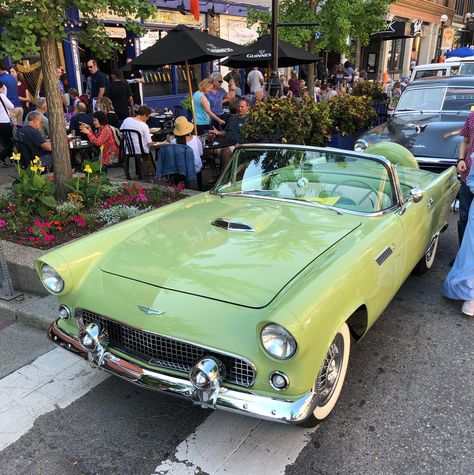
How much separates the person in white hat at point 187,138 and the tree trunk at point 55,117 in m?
1.70

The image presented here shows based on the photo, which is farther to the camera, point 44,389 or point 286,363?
point 44,389

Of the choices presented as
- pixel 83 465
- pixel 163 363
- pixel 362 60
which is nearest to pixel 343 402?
pixel 163 363

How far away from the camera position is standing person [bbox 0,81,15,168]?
8.82 metres

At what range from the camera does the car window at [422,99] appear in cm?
866

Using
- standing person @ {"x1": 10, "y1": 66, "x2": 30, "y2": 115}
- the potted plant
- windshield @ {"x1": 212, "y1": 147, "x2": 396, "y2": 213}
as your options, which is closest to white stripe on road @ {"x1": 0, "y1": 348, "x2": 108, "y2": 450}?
windshield @ {"x1": 212, "y1": 147, "x2": 396, "y2": 213}

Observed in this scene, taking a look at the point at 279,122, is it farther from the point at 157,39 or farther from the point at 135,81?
the point at 157,39

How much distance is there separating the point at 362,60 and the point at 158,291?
106 feet

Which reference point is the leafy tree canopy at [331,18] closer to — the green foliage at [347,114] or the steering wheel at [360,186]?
the green foliage at [347,114]

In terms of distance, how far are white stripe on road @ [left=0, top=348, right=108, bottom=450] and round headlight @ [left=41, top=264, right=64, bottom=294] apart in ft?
2.44

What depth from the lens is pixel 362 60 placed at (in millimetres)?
31344

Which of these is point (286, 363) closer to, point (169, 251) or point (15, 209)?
point (169, 251)

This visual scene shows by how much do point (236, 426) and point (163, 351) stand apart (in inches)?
27.0

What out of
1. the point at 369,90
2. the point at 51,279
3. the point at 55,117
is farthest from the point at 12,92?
the point at 51,279

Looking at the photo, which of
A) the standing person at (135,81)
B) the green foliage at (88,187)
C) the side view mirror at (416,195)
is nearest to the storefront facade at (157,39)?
the standing person at (135,81)
